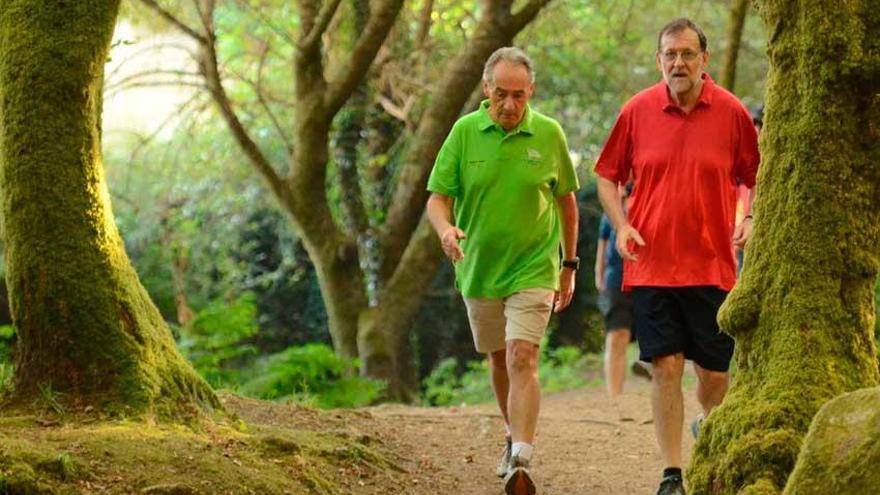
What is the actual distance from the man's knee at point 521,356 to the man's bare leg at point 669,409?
2.24ft

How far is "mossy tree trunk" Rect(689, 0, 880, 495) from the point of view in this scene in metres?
5.68

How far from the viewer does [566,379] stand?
20.4 meters

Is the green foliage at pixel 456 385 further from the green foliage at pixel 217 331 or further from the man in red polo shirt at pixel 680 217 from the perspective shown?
the man in red polo shirt at pixel 680 217

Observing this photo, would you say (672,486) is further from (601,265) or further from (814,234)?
(601,265)

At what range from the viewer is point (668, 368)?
24.2ft

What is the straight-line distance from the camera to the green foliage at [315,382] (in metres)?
12.6

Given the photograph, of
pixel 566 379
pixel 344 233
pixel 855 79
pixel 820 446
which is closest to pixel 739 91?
pixel 566 379

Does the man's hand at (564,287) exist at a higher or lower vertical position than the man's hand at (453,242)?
lower

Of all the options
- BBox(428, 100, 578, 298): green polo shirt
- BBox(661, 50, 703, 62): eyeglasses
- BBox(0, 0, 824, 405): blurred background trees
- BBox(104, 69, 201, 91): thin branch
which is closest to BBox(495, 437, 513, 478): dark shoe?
BBox(428, 100, 578, 298): green polo shirt

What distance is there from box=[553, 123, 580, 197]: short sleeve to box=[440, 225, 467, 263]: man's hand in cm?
79

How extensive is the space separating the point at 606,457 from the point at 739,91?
48.5 feet

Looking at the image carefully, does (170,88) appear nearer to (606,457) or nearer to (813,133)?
(606,457)

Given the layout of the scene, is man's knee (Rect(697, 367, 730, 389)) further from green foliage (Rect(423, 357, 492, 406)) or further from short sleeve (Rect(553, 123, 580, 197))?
green foliage (Rect(423, 357, 492, 406))

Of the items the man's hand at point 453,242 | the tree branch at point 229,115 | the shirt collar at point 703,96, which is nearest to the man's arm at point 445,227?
the man's hand at point 453,242
